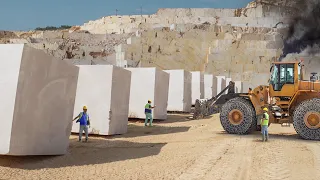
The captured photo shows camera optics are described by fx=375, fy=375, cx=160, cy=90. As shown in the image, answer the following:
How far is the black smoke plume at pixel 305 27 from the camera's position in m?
26.1

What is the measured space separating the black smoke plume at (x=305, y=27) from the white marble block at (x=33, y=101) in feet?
61.5

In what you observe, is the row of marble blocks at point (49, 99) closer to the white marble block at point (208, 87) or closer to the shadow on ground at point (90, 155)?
the shadow on ground at point (90, 155)

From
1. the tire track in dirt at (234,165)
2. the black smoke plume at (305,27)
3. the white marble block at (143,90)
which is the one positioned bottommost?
the tire track in dirt at (234,165)

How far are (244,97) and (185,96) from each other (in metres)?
9.89

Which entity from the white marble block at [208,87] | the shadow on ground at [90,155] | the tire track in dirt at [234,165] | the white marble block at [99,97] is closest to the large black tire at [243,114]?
the tire track in dirt at [234,165]

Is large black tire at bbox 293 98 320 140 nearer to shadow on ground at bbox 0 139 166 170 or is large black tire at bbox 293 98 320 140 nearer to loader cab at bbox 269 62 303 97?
loader cab at bbox 269 62 303 97

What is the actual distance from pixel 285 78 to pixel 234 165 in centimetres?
585

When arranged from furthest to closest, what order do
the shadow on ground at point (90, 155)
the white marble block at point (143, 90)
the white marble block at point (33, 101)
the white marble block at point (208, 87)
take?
the white marble block at point (208, 87) < the white marble block at point (143, 90) < the shadow on ground at point (90, 155) < the white marble block at point (33, 101)

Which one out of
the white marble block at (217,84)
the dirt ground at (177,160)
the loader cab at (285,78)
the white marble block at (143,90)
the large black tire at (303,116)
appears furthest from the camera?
the white marble block at (217,84)

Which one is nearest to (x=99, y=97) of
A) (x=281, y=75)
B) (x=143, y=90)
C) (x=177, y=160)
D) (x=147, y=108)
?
(x=147, y=108)

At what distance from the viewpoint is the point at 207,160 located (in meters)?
9.49

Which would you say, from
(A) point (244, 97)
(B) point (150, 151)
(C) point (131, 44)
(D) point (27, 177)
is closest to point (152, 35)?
(C) point (131, 44)

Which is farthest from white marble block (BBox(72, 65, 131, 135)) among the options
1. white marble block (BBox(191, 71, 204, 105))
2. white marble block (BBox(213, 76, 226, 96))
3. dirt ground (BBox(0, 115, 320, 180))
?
white marble block (BBox(213, 76, 226, 96))

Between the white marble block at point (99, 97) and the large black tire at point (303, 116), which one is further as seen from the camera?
the white marble block at point (99, 97)
